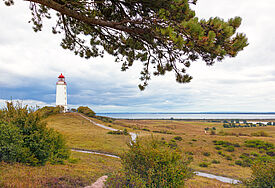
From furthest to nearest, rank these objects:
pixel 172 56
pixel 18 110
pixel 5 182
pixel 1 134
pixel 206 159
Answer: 1. pixel 206 159
2. pixel 18 110
3. pixel 1 134
4. pixel 172 56
5. pixel 5 182

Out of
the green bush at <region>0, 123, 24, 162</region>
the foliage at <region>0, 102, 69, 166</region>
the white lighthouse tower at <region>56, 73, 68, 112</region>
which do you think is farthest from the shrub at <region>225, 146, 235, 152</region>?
the white lighthouse tower at <region>56, 73, 68, 112</region>

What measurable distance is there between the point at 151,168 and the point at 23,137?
20.4 ft

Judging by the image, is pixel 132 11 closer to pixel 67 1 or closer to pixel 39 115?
pixel 67 1

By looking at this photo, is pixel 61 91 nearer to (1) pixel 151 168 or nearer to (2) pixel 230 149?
(2) pixel 230 149

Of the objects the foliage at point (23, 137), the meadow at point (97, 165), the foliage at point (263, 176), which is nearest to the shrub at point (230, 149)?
the meadow at point (97, 165)

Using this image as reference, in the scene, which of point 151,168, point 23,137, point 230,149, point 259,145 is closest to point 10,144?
point 23,137

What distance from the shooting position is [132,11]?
649 cm

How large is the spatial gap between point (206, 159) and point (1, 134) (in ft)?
86.3

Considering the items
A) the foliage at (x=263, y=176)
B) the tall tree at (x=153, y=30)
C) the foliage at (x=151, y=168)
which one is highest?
the tall tree at (x=153, y=30)

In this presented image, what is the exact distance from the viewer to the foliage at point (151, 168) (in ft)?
16.2

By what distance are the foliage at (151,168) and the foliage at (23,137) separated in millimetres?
4609

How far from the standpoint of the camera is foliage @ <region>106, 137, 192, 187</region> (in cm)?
493

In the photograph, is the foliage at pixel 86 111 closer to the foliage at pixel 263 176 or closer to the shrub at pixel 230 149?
the shrub at pixel 230 149

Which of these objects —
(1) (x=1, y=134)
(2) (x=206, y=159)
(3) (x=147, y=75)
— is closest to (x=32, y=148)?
(1) (x=1, y=134)
